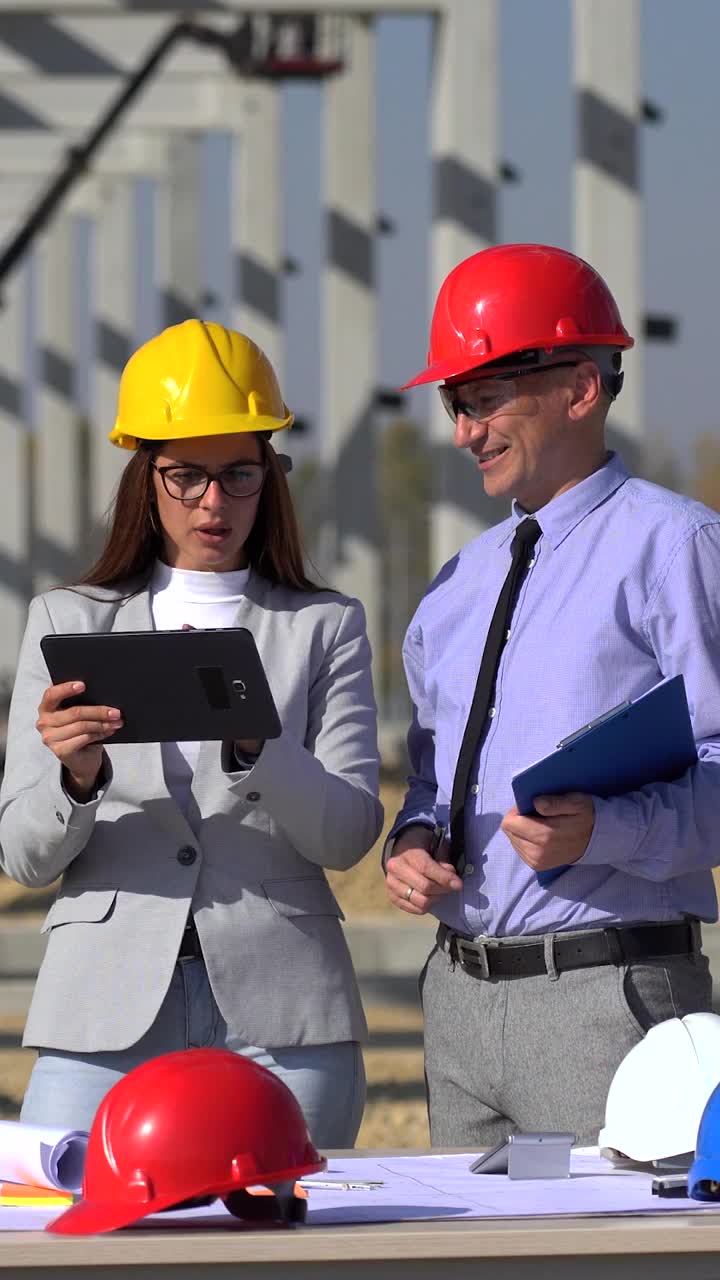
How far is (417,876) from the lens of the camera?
3.52 meters

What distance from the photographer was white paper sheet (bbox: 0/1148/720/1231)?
2.57 m

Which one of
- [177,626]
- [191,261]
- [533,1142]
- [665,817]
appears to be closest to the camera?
[533,1142]

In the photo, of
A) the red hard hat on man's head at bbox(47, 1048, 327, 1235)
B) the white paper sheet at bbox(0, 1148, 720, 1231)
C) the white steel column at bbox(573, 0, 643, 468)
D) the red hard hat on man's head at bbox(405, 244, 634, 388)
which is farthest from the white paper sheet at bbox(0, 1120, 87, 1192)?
the white steel column at bbox(573, 0, 643, 468)

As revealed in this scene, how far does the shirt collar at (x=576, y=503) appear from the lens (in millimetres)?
3641

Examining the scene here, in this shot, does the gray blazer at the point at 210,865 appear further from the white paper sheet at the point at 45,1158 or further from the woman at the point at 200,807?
the white paper sheet at the point at 45,1158

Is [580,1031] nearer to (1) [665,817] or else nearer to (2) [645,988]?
(2) [645,988]

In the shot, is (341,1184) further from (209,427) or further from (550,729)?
(209,427)

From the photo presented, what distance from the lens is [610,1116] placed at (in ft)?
9.80

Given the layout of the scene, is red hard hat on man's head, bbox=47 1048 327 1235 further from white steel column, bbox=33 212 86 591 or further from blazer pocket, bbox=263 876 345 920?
white steel column, bbox=33 212 86 591

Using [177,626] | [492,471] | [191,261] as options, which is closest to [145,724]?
[177,626]

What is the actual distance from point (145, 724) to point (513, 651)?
69cm

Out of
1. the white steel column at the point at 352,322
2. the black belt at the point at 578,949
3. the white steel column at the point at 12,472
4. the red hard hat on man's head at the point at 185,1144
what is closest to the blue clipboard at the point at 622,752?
the black belt at the point at 578,949

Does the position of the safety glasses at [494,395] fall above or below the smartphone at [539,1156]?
above

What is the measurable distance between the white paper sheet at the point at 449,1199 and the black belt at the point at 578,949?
0.45m
